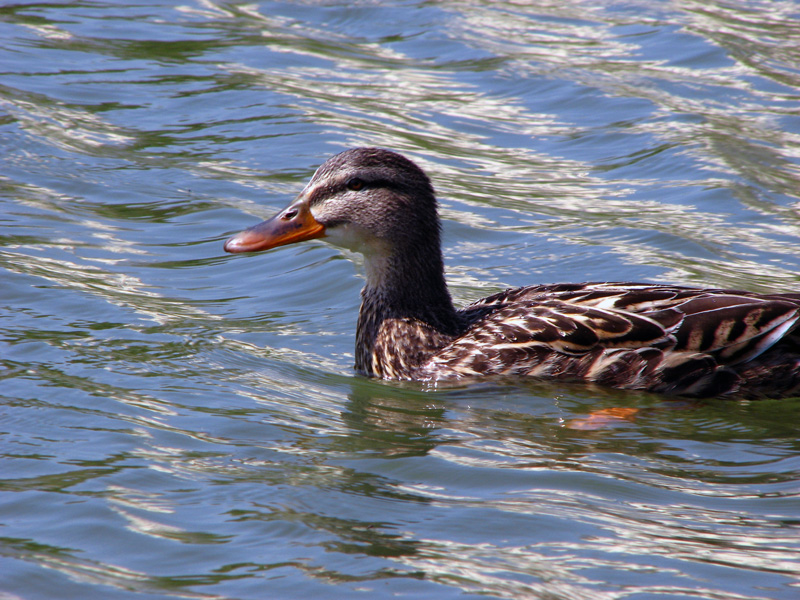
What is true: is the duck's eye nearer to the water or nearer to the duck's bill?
the duck's bill

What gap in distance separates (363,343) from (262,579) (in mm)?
3149

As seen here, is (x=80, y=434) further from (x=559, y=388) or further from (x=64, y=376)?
(x=559, y=388)

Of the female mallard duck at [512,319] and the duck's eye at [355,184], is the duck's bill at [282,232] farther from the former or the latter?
the duck's eye at [355,184]

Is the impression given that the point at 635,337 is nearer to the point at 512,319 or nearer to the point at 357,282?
the point at 512,319

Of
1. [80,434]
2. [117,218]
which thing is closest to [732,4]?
[117,218]

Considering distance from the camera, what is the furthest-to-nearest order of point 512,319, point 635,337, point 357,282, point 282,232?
point 357,282 → point 282,232 → point 512,319 → point 635,337

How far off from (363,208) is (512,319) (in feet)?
4.38

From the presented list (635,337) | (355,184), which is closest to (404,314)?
(355,184)

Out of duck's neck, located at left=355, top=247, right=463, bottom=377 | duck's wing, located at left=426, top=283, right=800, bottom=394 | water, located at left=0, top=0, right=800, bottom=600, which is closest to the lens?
water, located at left=0, top=0, right=800, bottom=600


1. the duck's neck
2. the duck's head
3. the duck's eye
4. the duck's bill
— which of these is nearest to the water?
the duck's neck

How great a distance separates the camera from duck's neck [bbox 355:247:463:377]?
8141 millimetres

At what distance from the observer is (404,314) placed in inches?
326

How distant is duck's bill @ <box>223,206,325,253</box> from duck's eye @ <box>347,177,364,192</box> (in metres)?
0.34

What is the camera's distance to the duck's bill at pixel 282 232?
8.22 m
